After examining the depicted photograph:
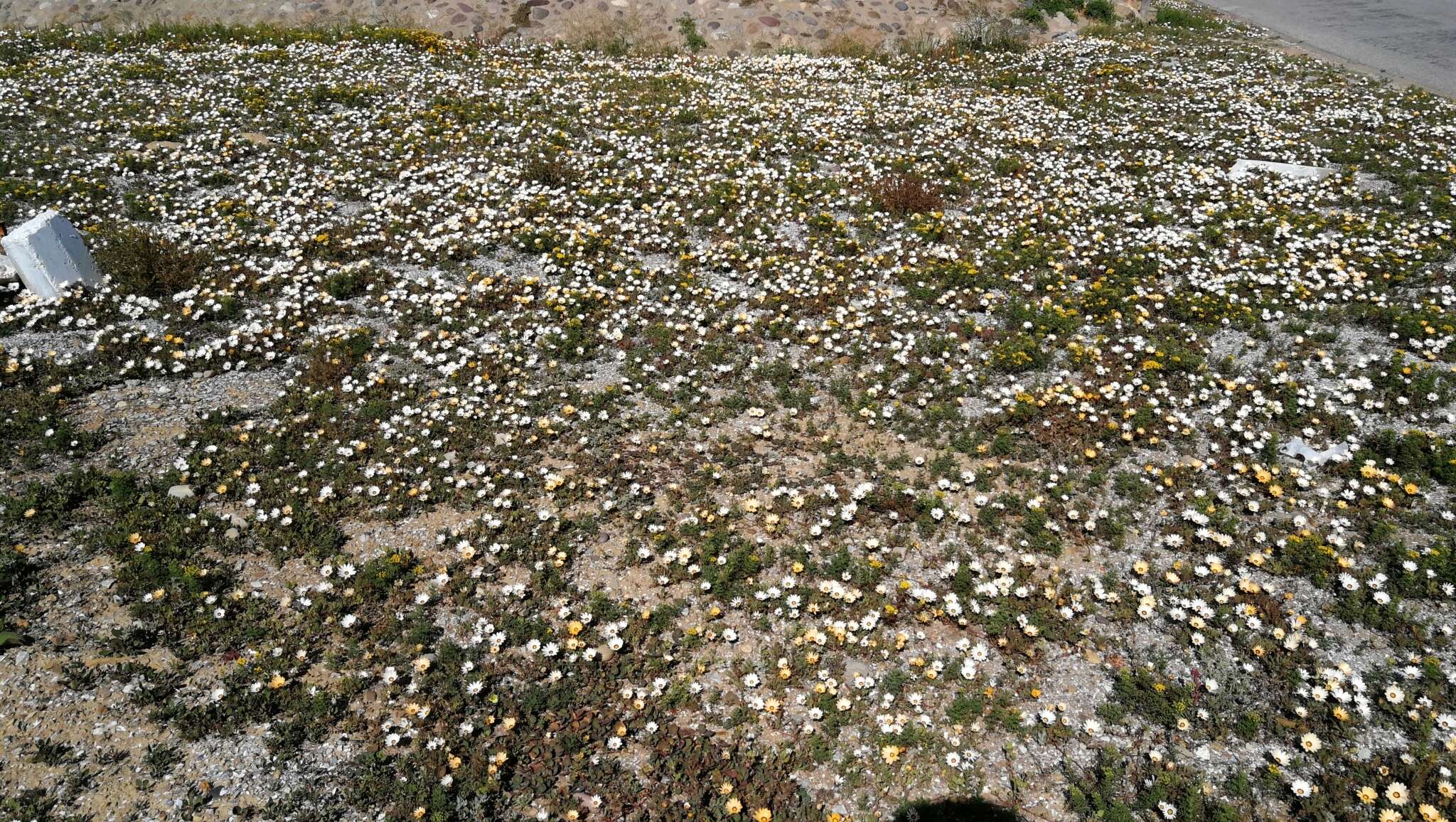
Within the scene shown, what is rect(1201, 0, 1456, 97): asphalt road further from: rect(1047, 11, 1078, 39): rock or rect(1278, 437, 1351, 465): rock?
rect(1278, 437, 1351, 465): rock

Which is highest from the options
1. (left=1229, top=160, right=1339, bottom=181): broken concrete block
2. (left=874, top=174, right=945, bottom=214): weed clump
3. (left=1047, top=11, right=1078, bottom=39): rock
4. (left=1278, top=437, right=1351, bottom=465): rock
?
(left=1047, top=11, right=1078, bottom=39): rock

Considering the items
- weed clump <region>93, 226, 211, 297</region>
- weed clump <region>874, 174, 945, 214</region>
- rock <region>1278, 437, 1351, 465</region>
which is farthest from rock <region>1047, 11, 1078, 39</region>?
weed clump <region>93, 226, 211, 297</region>

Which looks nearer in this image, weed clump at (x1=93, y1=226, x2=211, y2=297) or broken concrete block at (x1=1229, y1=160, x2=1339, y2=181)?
weed clump at (x1=93, y1=226, x2=211, y2=297)

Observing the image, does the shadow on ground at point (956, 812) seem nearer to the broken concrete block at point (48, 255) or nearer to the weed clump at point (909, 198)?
the weed clump at point (909, 198)

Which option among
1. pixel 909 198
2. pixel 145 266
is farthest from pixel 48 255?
pixel 909 198

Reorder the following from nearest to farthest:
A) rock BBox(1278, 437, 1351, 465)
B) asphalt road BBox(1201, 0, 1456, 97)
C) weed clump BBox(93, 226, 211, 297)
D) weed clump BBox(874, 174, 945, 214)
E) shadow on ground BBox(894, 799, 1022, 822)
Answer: shadow on ground BBox(894, 799, 1022, 822) → rock BBox(1278, 437, 1351, 465) → weed clump BBox(93, 226, 211, 297) → weed clump BBox(874, 174, 945, 214) → asphalt road BBox(1201, 0, 1456, 97)

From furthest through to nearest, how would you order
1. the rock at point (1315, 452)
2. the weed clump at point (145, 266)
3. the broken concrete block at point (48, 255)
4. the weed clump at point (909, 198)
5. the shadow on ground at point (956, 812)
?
the weed clump at point (909, 198) → the weed clump at point (145, 266) → the broken concrete block at point (48, 255) → the rock at point (1315, 452) → the shadow on ground at point (956, 812)

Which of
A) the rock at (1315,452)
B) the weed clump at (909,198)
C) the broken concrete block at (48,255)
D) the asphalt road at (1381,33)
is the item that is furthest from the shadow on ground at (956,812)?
the asphalt road at (1381,33)
